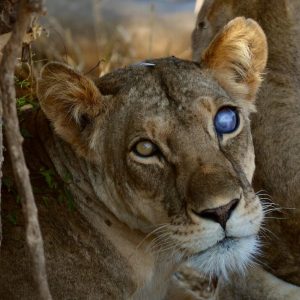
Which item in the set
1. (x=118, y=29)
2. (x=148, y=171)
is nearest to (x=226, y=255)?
(x=148, y=171)

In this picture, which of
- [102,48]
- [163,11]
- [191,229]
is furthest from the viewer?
[163,11]

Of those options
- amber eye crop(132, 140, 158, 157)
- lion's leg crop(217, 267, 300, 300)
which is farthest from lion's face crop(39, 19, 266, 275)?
lion's leg crop(217, 267, 300, 300)

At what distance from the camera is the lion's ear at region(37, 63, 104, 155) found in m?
3.68

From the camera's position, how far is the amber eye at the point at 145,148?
364cm

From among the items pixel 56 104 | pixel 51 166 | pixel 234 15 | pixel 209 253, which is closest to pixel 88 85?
pixel 56 104

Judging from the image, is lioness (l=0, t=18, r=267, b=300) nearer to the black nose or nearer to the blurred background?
the black nose

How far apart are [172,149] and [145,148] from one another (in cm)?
11

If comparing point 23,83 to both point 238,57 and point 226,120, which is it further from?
point 226,120

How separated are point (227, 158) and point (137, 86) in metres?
0.48

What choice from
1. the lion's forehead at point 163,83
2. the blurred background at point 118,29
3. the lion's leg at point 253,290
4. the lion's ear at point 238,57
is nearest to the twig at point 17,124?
the lion's forehead at point 163,83

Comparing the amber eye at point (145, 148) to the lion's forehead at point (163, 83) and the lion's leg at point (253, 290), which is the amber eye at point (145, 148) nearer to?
the lion's forehead at point (163, 83)

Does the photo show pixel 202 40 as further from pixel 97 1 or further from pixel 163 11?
pixel 163 11

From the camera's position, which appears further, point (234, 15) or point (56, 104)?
point (234, 15)

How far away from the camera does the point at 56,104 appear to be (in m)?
3.76
